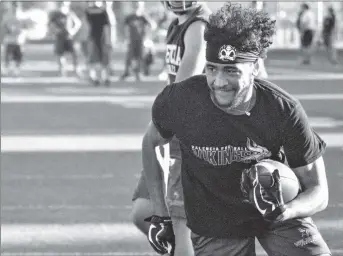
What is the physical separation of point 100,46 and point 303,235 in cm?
1594

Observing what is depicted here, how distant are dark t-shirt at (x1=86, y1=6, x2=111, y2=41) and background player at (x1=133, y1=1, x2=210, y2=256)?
533 inches

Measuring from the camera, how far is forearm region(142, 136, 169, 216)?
4301 millimetres

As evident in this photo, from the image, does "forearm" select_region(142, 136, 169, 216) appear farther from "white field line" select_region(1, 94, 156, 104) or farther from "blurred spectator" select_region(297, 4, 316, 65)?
"blurred spectator" select_region(297, 4, 316, 65)

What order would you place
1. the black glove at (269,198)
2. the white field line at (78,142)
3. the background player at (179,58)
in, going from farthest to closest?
the white field line at (78,142), the background player at (179,58), the black glove at (269,198)

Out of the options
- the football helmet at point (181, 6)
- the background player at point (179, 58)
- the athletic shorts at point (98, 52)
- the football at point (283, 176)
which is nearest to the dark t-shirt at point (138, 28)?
the athletic shorts at point (98, 52)

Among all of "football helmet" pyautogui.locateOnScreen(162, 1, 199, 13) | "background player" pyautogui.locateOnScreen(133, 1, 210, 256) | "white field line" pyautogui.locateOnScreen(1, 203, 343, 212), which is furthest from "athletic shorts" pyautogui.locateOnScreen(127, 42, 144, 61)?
"football helmet" pyautogui.locateOnScreen(162, 1, 199, 13)

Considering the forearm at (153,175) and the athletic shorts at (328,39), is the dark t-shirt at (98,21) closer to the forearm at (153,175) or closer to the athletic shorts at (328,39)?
the athletic shorts at (328,39)

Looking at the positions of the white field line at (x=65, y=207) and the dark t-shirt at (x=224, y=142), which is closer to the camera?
the dark t-shirt at (x=224, y=142)

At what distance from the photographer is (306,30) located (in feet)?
89.0

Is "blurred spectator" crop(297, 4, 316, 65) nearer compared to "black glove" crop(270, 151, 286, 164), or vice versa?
"black glove" crop(270, 151, 286, 164)

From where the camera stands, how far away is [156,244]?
4.16 metres

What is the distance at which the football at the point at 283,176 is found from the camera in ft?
12.3

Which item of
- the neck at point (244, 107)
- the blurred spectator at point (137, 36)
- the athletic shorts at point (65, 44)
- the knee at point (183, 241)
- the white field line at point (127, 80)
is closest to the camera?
the neck at point (244, 107)

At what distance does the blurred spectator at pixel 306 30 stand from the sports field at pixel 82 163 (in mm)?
6296
